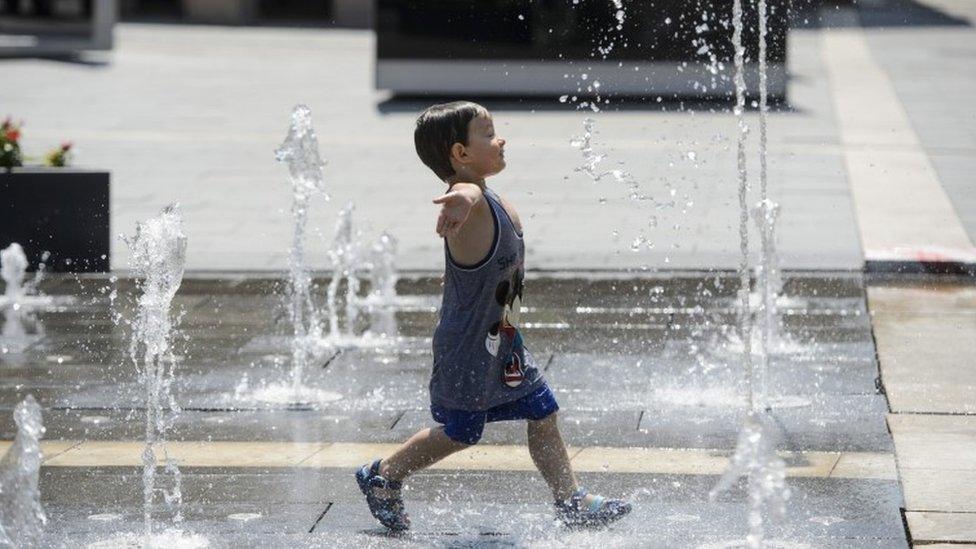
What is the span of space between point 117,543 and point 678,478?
1909 millimetres

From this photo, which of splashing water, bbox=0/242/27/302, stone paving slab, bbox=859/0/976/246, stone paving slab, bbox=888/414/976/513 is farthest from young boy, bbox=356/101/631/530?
stone paving slab, bbox=859/0/976/246

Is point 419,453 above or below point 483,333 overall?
below

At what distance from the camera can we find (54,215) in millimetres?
10531

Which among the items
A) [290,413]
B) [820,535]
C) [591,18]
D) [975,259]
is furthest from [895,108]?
[820,535]

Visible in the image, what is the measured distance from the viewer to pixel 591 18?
20812 mm

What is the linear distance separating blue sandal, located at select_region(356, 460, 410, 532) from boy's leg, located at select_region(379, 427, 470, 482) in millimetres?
21

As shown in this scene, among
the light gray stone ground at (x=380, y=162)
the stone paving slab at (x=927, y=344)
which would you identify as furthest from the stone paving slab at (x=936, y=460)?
the light gray stone ground at (x=380, y=162)

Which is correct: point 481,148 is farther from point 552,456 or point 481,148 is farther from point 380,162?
point 380,162

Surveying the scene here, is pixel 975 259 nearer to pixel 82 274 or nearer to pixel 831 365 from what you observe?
pixel 831 365

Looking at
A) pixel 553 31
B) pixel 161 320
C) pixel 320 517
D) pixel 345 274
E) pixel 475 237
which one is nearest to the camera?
pixel 475 237

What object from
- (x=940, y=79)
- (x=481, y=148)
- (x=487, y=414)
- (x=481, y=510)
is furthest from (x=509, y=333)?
(x=940, y=79)

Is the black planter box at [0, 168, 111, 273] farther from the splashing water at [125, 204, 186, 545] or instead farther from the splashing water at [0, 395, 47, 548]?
the splashing water at [0, 395, 47, 548]

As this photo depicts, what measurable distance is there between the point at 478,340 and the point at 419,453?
1.33ft

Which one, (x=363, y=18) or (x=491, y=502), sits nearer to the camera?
→ (x=491, y=502)
